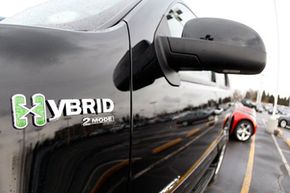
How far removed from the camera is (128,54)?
0.89 metres

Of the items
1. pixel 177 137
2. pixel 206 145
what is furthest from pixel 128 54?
pixel 206 145

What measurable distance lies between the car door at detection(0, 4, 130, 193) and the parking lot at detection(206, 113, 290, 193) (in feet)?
8.96

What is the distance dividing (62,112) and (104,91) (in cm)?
18

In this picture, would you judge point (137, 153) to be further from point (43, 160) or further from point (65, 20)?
point (65, 20)

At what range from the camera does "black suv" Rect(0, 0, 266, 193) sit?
1.98 feet

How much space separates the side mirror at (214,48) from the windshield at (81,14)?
0.84ft

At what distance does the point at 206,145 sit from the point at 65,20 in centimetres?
146

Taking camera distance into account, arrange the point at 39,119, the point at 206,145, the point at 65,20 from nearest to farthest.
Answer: the point at 39,119
the point at 65,20
the point at 206,145

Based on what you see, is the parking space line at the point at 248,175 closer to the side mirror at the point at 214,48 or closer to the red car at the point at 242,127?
the red car at the point at 242,127

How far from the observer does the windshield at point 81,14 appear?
3.29 feet

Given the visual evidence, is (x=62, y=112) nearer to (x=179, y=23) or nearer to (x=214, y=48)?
(x=214, y=48)

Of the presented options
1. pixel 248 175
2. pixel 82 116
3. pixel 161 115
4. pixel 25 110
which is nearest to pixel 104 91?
pixel 82 116

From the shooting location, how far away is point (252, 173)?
13.1 ft

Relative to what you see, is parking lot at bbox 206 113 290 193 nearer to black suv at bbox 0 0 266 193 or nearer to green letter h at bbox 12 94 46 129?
black suv at bbox 0 0 266 193
